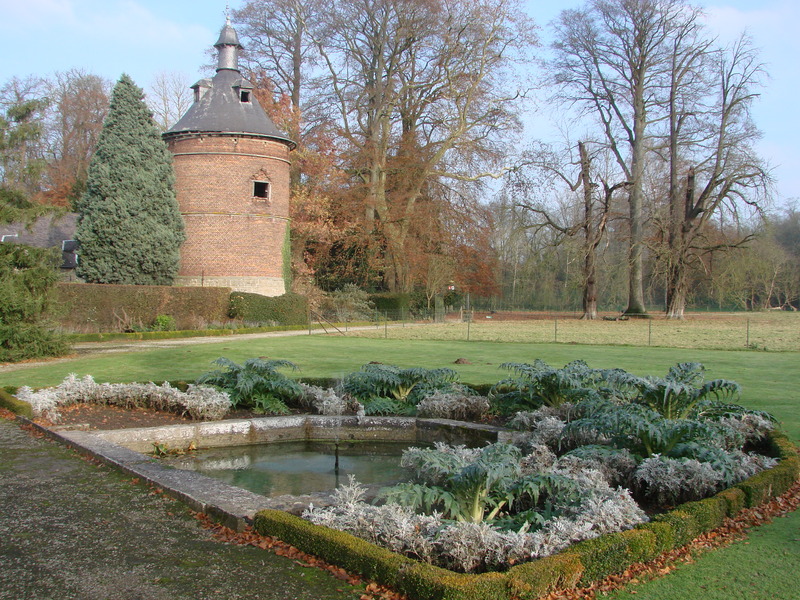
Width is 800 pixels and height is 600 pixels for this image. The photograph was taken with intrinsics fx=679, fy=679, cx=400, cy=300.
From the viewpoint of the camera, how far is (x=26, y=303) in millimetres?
15328

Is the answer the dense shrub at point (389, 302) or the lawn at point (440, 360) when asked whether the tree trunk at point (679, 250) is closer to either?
the dense shrub at point (389, 302)

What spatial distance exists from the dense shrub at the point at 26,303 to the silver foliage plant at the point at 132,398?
270 inches

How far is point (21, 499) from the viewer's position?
200 inches

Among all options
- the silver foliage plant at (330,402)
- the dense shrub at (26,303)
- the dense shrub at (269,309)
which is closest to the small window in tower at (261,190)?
the dense shrub at (269,309)

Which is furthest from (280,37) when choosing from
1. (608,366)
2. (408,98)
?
(608,366)

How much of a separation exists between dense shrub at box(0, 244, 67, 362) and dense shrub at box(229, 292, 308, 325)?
38.5 feet

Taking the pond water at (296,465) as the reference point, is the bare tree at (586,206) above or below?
above

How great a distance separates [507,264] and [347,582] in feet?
168

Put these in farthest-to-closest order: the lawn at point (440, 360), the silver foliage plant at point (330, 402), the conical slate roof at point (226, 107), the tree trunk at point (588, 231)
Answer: the tree trunk at point (588, 231)
the conical slate roof at point (226, 107)
the lawn at point (440, 360)
the silver foliage plant at point (330, 402)

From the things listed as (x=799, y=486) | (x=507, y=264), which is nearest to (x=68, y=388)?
(x=799, y=486)

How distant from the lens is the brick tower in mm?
29844

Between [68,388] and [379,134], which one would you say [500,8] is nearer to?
[379,134]

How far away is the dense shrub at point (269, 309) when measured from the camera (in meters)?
28.2

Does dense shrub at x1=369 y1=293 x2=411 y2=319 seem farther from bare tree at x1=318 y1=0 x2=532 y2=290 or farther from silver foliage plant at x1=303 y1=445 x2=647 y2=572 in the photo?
silver foliage plant at x1=303 y1=445 x2=647 y2=572
